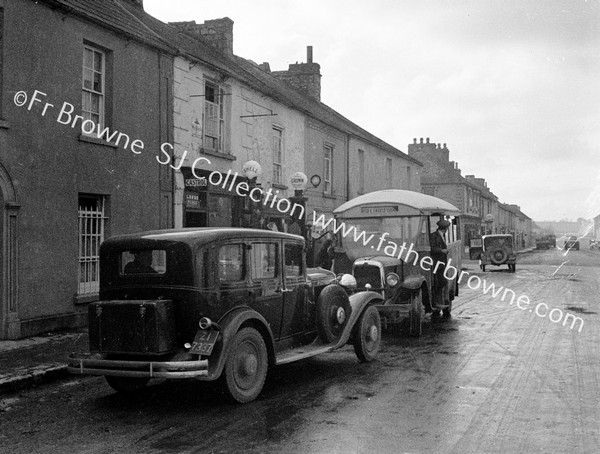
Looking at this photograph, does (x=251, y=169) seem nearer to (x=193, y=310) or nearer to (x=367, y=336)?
(x=367, y=336)

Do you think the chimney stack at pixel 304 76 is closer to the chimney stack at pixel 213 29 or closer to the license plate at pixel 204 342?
the chimney stack at pixel 213 29

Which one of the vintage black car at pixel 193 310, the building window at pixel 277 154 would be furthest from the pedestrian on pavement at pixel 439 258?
the building window at pixel 277 154

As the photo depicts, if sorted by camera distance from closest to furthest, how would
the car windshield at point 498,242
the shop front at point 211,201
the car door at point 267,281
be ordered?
the car door at point 267,281
the shop front at point 211,201
the car windshield at point 498,242

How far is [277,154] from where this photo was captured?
61.8 feet

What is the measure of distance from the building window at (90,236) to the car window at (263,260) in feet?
17.9

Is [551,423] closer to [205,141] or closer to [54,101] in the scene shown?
[54,101]

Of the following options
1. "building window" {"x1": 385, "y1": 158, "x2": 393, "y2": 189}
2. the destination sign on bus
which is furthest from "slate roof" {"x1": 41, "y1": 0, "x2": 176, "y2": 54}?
"building window" {"x1": 385, "y1": 158, "x2": 393, "y2": 189}

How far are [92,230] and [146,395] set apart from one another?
18.6ft

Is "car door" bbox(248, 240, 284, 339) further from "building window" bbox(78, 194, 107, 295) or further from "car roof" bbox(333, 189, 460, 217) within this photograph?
"building window" bbox(78, 194, 107, 295)

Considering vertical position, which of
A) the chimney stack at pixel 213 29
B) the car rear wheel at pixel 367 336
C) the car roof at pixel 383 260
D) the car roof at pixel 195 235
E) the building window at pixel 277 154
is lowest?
the car rear wheel at pixel 367 336

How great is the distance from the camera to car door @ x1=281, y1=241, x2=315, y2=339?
686 centimetres

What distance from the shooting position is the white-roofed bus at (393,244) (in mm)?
10172

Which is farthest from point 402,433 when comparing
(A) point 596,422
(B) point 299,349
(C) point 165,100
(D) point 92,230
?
(C) point 165,100

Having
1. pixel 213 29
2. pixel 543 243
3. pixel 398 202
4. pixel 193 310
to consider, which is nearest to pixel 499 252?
pixel 213 29
